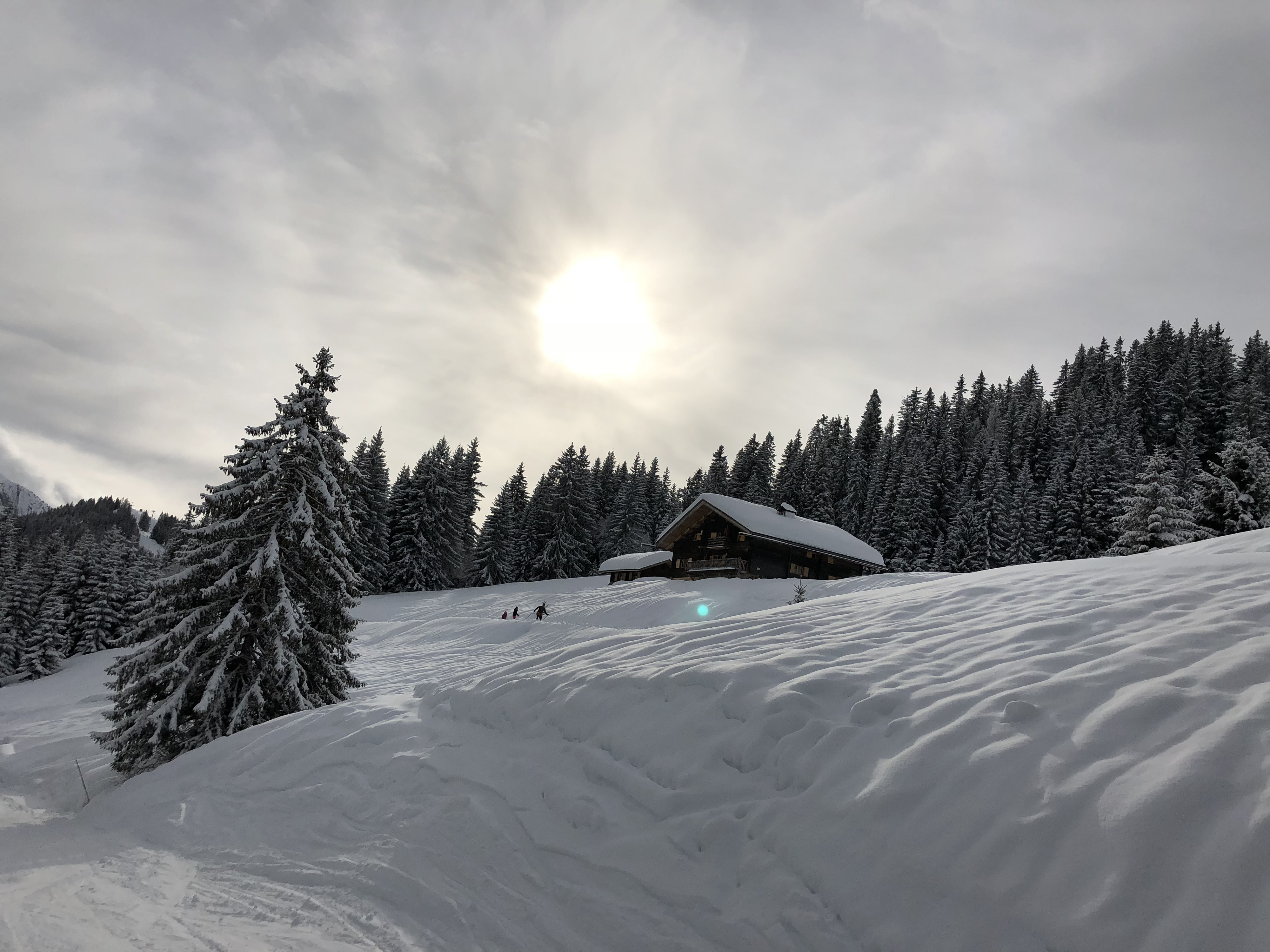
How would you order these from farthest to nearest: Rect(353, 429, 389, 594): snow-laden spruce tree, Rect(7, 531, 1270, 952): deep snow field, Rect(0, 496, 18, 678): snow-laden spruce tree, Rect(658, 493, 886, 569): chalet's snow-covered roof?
Rect(353, 429, 389, 594): snow-laden spruce tree, Rect(0, 496, 18, 678): snow-laden spruce tree, Rect(658, 493, 886, 569): chalet's snow-covered roof, Rect(7, 531, 1270, 952): deep snow field

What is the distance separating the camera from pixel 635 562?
4544 centimetres

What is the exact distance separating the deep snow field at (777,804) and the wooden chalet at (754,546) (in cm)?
2605

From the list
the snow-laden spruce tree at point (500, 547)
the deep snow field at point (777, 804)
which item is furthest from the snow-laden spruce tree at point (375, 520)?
the deep snow field at point (777, 804)

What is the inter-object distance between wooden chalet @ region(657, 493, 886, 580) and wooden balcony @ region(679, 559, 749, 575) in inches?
1.4

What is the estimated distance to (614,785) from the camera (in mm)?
6141

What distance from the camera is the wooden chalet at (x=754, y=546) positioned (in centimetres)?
3569

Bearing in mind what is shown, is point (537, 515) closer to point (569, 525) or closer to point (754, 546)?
point (569, 525)

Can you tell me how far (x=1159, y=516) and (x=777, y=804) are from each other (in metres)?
35.3

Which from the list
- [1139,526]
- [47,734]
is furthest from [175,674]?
[1139,526]

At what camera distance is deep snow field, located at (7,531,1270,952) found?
3730 mm

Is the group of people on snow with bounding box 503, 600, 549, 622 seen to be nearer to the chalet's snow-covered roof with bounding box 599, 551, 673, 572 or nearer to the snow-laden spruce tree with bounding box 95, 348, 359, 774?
the chalet's snow-covered roof with bounding box 599, 551, 673, 572

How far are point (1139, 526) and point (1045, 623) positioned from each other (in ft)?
105

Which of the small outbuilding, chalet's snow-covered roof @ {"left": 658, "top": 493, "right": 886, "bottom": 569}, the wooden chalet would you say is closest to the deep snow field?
chalet's snow-covered roof @ {"left": 658, "top": 493, "right": 886, "bottom": 569}

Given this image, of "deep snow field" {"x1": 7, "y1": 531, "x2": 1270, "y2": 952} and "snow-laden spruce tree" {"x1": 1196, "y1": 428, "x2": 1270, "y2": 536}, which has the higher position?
"snow-laden spruce tree" {"x1": 1196, "y1": 428, "x2": 1270, "y2": 536}
